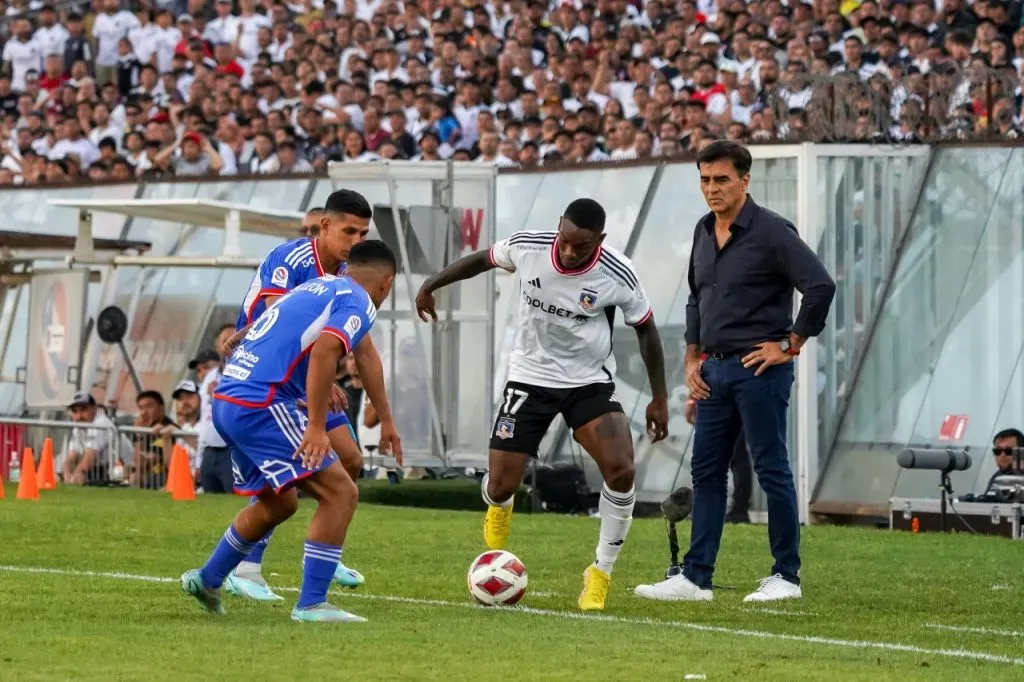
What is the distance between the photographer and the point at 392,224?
21.4 m

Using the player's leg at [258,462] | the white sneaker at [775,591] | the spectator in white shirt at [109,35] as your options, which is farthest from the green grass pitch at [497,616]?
the spectator in white shirt at [109,35]

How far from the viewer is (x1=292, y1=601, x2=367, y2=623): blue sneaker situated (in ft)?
29.4

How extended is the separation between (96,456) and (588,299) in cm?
1269

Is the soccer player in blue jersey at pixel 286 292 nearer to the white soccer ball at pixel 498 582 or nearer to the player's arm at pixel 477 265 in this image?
the player's arm at pixel 477 265

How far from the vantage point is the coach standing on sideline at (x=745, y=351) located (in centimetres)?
1052

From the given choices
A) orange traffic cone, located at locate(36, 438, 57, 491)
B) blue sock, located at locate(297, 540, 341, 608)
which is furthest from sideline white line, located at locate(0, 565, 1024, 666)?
orange traffic cone, located at locate(36, 438, 57, 491)

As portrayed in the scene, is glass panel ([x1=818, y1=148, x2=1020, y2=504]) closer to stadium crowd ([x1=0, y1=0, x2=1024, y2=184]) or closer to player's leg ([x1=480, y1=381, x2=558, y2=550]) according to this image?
stadium crowd ([x1=0, y1=0, x2=1024, y2=184])

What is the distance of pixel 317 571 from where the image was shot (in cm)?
898

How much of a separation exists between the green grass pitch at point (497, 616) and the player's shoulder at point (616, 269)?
171 cm

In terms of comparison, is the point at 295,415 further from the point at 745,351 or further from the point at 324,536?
the point at 745,351

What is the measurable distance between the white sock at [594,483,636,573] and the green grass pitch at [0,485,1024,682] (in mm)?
313

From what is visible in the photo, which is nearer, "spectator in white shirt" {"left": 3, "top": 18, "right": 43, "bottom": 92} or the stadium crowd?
the stadium crowd

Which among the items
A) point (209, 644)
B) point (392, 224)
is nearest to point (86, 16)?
point (392, 224)

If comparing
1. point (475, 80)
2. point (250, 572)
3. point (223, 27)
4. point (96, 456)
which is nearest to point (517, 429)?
point (250, 572)
